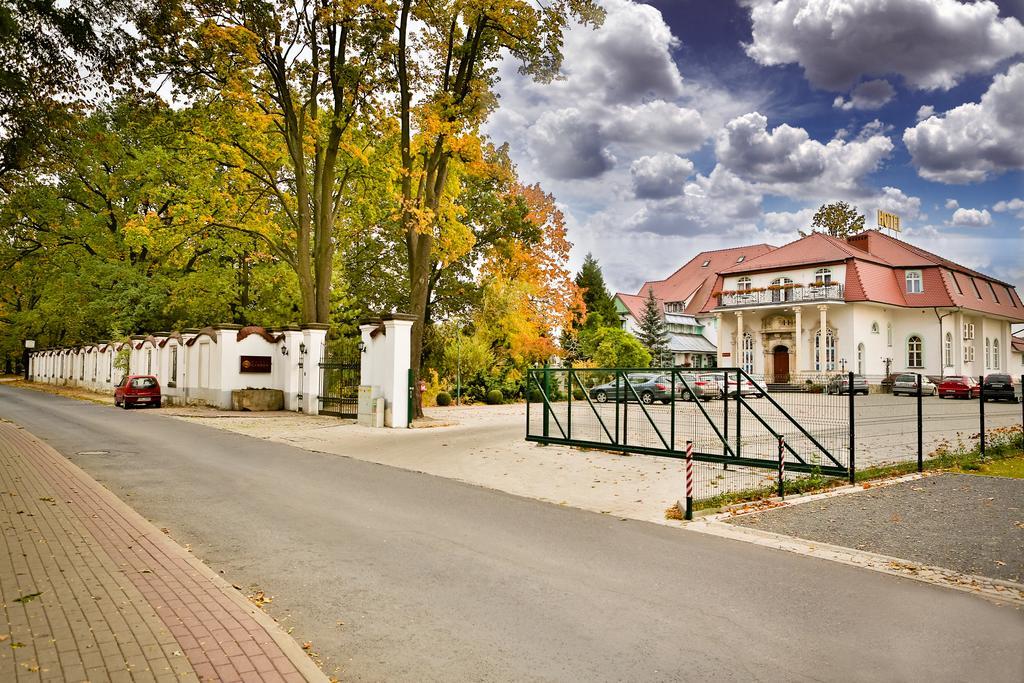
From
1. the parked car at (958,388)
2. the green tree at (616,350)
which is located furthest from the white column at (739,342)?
the parked car at (958,388)

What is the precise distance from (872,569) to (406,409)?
55.4ft

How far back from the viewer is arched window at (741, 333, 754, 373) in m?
56.0

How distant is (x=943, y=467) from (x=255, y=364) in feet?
80.7

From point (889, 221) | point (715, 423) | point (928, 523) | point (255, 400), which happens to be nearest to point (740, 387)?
point (715, 423)

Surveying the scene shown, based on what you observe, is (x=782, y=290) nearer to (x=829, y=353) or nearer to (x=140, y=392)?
(x=829, y=353)

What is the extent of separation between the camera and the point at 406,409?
22625mm

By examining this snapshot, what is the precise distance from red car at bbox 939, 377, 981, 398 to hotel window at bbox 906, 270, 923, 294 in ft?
34.2

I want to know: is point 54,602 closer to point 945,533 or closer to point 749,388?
point 945,533

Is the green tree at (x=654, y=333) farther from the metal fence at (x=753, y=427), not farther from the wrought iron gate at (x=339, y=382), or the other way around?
the metal fence at (x=753, y=427)

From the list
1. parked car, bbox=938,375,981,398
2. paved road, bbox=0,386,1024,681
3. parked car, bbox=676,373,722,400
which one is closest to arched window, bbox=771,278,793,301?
parked car, bbox=938,375,981,398

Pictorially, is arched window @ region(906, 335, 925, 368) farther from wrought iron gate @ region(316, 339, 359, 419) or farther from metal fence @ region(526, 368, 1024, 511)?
wrought iron gate @ region(316, 339, 359, 419)

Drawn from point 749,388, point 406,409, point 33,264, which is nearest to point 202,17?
point 406,409

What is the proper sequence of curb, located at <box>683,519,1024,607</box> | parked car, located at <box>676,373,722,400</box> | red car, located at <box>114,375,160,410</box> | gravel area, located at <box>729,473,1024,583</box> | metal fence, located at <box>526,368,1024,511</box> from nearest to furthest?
curb, located at <box>683,519,1024,607</box>
gravel area, located at <box>729,473,1024,583</box>
metal fence, located at <box>526,368,1024,511</box>
parked car, located at <box>676,373,722,400</box>
red car, located at <box>114,375,160,410</box>

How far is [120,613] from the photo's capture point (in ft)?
17.0
